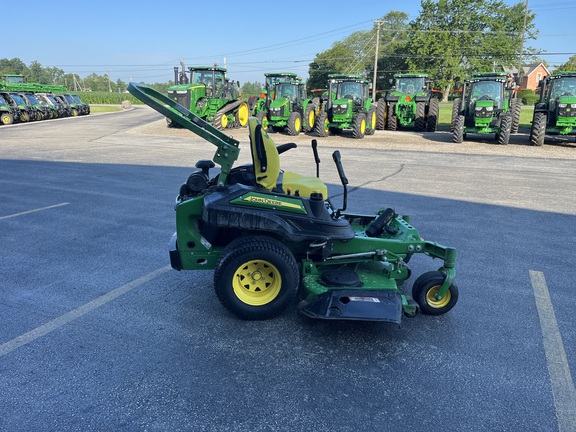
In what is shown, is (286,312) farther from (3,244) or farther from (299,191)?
(3,244)

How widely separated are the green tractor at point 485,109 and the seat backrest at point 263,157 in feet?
48.6

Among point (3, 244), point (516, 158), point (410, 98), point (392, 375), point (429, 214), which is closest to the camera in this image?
point (392, 375)

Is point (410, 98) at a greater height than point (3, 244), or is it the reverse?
point (410, 98)

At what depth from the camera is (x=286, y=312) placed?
150 inches

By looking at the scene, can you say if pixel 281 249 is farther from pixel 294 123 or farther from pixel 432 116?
pixel 432 116

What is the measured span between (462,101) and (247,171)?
592 inches

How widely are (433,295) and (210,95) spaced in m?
20.1

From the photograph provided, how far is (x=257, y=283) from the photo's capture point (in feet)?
11.9

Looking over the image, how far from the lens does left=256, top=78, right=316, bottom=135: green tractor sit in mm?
19344

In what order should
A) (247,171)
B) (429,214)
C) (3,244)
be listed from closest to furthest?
(247,171) → (3,244) → (429,214)

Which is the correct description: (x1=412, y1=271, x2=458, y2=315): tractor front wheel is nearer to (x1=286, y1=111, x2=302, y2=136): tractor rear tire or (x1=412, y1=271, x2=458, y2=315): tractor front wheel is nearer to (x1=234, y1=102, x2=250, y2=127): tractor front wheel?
(x1=286, y1=111, x2=302, y2=136): tractor rear tire

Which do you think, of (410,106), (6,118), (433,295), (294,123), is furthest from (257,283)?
(6,118)

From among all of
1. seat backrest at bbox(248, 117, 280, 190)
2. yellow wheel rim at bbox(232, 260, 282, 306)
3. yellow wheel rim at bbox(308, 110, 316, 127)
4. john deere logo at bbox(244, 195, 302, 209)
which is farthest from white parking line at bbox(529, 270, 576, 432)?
yellow wheel rim at bbox(308, 110, 316, 127)

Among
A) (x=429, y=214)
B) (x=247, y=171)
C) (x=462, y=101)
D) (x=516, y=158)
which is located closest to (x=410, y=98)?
(x=462, y=101)
